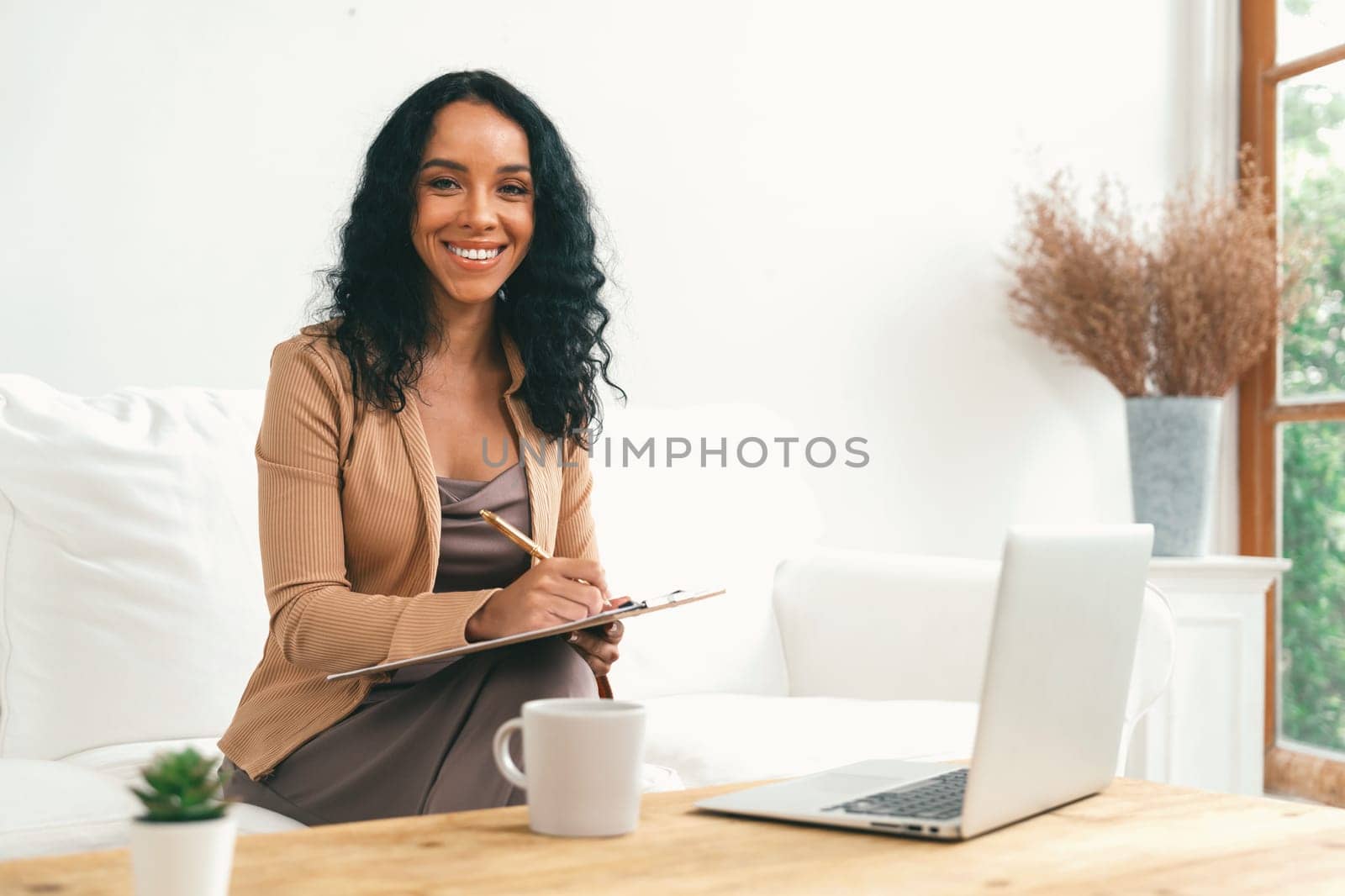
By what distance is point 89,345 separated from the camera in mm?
2275

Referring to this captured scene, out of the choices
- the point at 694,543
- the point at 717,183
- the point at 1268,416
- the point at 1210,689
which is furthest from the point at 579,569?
the point at 1268,416

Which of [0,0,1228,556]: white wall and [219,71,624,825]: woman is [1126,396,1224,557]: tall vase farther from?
[219,71,624,825]: woman

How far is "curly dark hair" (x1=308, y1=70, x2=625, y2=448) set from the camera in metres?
1.56

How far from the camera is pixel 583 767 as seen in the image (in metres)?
0.82

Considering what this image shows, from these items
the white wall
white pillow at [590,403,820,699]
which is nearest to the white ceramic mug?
white pillow at [590,403,820,699]

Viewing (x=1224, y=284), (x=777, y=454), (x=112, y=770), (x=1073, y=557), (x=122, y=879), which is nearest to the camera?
(x=122, y=879)

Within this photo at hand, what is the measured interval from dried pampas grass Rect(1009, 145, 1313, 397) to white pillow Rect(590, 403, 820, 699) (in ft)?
3.06

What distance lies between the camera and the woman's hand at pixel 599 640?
143 cm

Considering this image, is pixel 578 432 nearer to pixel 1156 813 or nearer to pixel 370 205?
pixel 370 205

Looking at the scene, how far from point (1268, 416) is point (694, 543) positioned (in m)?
1.73

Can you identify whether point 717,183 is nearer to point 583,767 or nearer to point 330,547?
point 330,547

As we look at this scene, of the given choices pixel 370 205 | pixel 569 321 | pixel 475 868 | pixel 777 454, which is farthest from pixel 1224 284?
pixel 475 868

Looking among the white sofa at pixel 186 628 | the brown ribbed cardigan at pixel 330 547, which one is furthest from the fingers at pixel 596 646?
the white sofa at pixel 186 628

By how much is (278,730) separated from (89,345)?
1.14 meters
